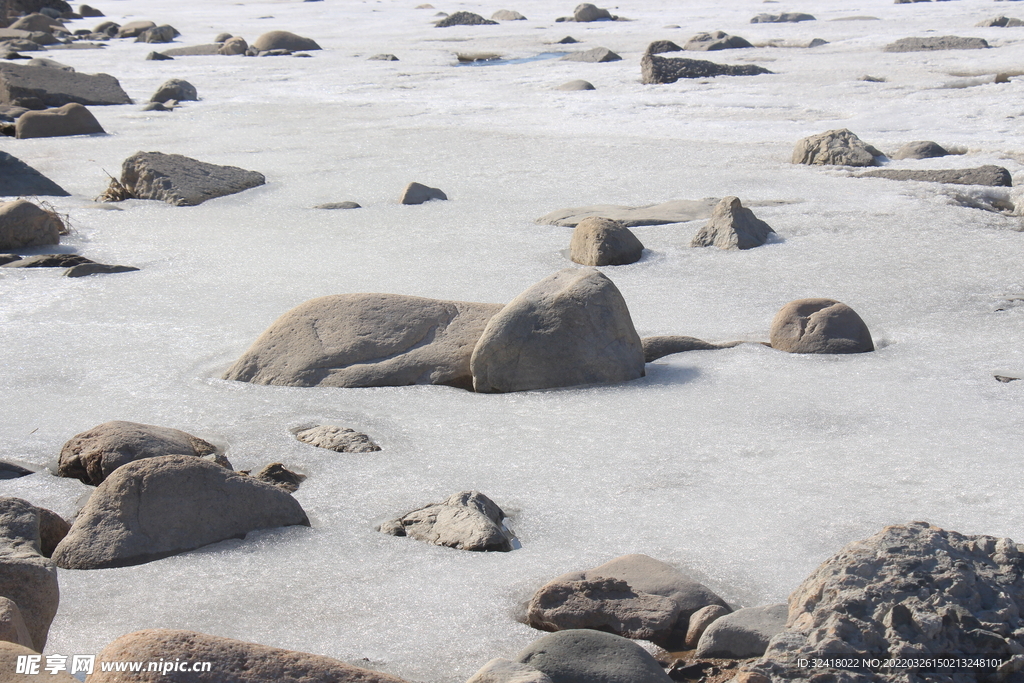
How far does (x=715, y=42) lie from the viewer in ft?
38.8

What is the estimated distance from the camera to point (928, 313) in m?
3.39

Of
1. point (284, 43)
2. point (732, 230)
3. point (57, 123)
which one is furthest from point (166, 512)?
point (284, 43)

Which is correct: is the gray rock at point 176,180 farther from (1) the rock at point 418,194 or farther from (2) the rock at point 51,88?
→ (2) the rock at point 51,88

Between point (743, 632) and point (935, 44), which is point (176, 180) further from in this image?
point (935, 44)

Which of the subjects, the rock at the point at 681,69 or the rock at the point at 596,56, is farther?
the rock at the point at 596,56

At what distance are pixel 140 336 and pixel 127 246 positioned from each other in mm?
1398

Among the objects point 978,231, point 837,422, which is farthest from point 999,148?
point 837,422

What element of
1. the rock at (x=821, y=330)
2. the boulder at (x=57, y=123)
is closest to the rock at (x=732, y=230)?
the rock at (x=821, y=330)

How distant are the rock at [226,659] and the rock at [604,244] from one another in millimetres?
2884

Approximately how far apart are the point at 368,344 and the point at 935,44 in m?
9.68

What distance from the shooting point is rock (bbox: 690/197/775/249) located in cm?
421

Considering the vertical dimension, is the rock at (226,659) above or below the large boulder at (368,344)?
above

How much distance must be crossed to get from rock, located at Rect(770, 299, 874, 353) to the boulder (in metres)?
6.21

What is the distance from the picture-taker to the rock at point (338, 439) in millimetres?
2447
